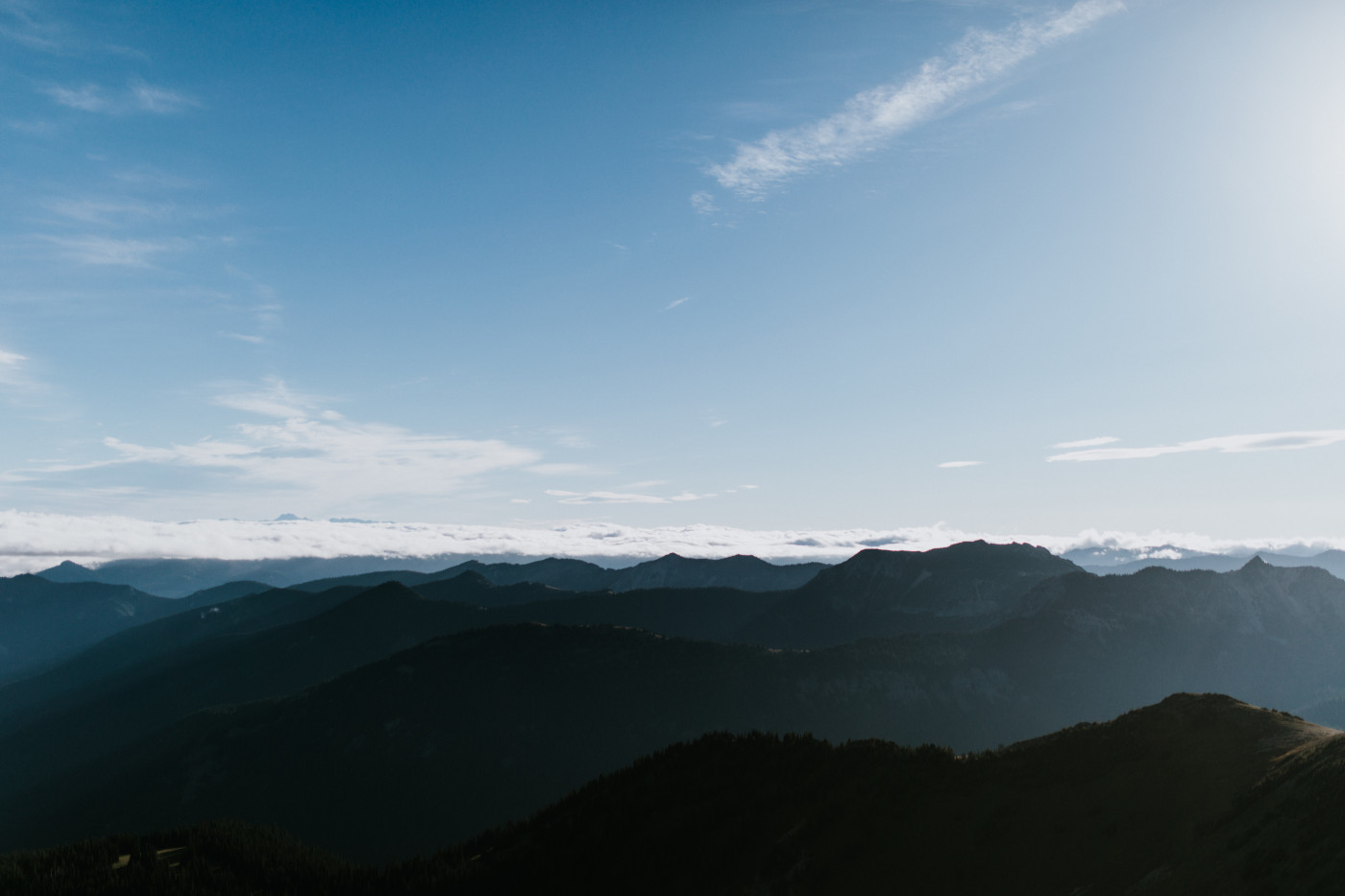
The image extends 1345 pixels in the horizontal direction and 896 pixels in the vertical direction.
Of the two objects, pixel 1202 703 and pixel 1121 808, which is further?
pixel 1202 703

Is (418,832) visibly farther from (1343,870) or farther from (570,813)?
(1343,870)

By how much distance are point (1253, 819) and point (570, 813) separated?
38639 millimetres

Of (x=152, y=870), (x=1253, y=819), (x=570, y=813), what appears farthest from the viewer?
(x=570, y=813)

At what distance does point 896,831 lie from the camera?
3259 cm

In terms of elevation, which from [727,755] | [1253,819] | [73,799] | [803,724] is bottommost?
[73,799]

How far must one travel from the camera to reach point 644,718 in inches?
7869

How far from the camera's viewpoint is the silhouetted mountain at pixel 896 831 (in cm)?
2431

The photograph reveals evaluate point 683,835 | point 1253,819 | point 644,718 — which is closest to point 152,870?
point 683,835

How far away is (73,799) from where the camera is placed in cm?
18838

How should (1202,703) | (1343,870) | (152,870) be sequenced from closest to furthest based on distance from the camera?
(1343,870), (1202,703), (152,870)

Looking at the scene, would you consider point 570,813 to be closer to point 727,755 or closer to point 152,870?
point 727,755

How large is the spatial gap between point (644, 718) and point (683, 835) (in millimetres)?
171190

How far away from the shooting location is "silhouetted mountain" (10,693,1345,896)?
79.8 feet

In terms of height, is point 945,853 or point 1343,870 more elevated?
point 1343,870
